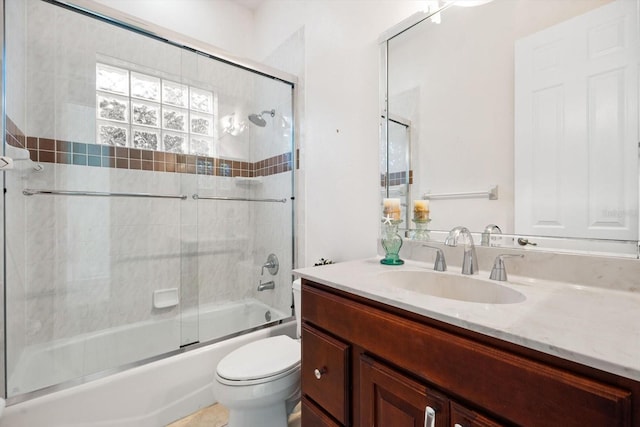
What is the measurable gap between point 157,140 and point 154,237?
27.6 inches

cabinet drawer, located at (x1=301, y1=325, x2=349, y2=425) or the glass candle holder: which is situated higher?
the glass candle holder

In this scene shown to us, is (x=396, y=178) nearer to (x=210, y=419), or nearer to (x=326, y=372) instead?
(x=326, y=372)

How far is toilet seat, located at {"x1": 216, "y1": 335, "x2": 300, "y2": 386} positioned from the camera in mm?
1165

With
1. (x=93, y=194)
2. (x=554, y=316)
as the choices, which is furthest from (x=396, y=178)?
(x=93, y=194)

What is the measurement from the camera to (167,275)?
206cm

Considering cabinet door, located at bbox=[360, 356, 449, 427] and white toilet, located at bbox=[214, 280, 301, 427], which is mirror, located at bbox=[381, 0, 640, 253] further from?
white toilet, located at bbox=[214, 280, 301, 427]

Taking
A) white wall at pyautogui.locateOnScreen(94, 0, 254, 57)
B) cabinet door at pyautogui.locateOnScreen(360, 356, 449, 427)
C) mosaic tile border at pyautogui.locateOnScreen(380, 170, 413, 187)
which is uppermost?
white wall at pyautogui.locateOnScreen(94, 0, 254, 57)

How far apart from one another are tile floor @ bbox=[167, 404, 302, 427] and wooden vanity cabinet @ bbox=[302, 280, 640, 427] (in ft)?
1.69

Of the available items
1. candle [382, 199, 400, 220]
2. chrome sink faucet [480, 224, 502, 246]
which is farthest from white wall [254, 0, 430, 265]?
chrome sink faucet [480, 224, 502, 246]

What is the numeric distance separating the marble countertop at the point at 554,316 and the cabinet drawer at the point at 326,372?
7.8 inches

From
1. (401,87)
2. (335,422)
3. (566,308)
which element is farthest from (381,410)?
(401,87)

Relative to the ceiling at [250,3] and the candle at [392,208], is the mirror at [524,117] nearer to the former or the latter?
the candle at [392,208]

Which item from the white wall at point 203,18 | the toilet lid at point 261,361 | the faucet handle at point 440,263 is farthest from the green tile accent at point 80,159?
the faucet handle at point 440,263

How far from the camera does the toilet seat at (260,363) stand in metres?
1.17
